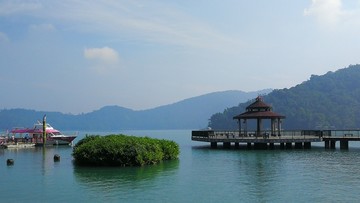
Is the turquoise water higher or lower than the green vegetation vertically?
lower

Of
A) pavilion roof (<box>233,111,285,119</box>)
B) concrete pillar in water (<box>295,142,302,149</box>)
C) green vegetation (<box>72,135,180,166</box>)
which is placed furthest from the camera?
concrete pillar in water (<box>295,142,302,149</box>)

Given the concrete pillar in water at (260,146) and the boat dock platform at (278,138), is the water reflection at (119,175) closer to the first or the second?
the boat dock platform at (278,138)

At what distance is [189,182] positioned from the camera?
102ft

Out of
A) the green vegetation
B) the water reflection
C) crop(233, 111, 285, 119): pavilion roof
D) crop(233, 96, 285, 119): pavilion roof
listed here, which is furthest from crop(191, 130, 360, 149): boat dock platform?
the green vegetation

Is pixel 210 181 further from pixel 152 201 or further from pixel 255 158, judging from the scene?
pixel 255 158

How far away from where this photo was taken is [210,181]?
31344mm

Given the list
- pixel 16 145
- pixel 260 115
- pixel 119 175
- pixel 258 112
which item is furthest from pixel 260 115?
pixel 16 145

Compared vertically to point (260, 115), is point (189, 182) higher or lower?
lower

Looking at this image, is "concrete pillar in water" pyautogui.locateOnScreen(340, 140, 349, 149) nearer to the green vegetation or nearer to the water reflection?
the water reflection

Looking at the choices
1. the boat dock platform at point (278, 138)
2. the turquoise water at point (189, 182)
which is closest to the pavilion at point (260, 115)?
the boat dock platform at point (278, 138)

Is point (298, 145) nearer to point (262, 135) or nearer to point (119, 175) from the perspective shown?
point (262, 135)

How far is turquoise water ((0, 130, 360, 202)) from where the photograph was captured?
2561 cm

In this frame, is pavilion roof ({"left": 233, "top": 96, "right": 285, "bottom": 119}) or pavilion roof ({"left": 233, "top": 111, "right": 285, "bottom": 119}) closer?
pavilion roof ({"left": 233, "top": 111, "right": 285, "bottom": 119})

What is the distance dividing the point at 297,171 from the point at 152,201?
53.3 feet
